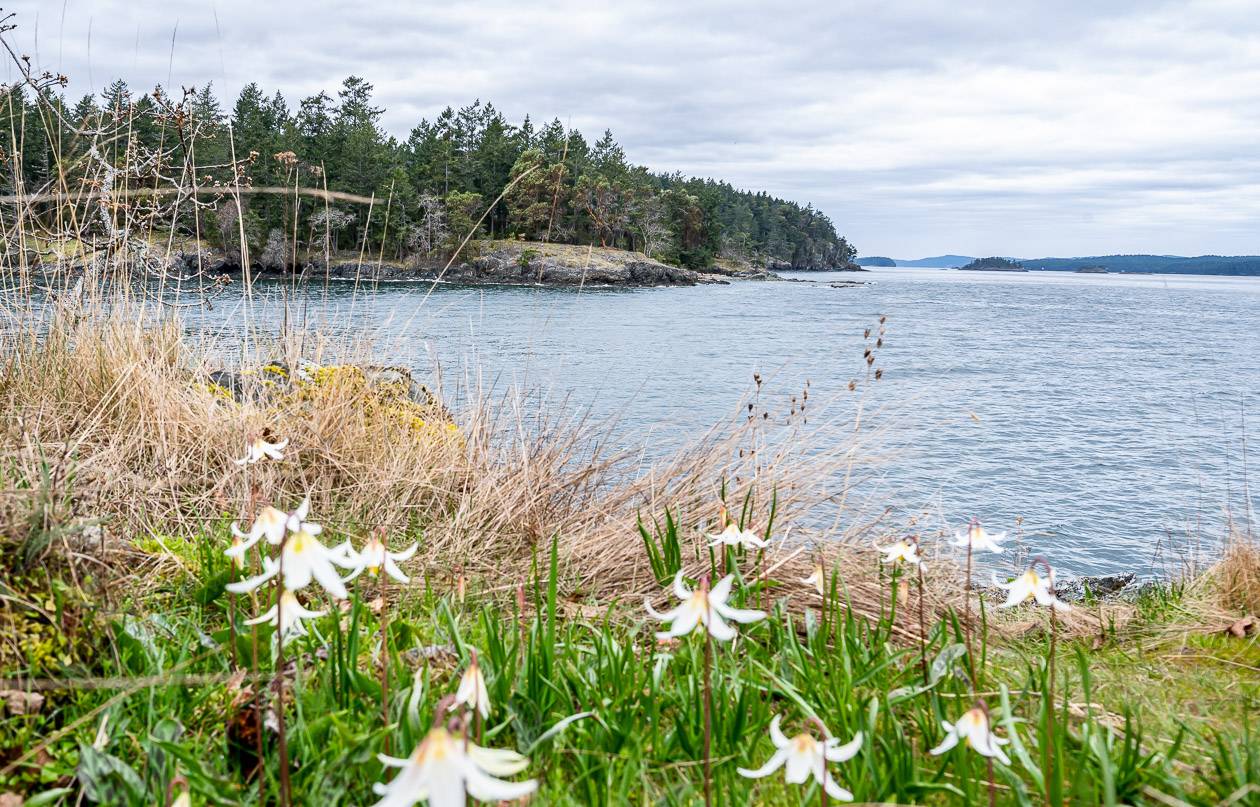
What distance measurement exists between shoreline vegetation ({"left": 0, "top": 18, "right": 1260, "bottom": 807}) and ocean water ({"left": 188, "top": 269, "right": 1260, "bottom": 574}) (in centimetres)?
67

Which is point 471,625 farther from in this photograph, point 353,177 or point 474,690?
point 353,177

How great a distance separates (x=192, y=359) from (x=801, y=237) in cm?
12162

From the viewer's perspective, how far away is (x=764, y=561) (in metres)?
2.92

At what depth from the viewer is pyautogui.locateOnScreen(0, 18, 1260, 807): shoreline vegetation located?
158 centimetres

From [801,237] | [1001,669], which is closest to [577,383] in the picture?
[1001,669]

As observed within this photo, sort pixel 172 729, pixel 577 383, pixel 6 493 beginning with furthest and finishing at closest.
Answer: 1. pixel 577 383
2. pixel 6 493
3. pixel 172 729

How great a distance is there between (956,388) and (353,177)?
40.5 meters

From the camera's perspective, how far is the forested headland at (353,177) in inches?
182

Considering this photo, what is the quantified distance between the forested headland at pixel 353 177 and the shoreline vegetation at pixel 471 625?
0.22 meters

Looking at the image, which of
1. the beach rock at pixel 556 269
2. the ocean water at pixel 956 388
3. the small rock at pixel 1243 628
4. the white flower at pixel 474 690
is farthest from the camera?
the beach rock at pixel 556 269

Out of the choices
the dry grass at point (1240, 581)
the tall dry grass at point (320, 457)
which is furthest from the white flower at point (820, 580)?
the dry grass at point (1240, 581)

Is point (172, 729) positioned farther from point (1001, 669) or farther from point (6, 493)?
point (1001, 669)

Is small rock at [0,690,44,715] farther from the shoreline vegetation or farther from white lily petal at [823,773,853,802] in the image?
white lily petal at [823,773,853,802]

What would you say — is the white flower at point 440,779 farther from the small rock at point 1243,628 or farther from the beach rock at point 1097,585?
the beach rock at point 1097,585
